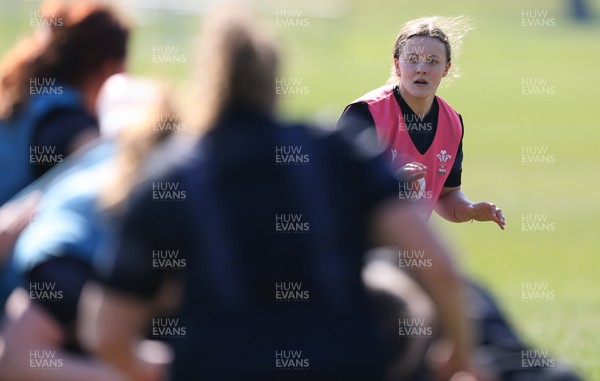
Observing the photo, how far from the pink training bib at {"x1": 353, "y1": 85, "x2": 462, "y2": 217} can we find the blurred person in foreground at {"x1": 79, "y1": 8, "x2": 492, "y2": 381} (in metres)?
3.53

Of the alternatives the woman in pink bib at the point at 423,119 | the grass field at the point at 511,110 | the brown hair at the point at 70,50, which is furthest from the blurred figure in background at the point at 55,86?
the woman in pink bib at the point at 423,119

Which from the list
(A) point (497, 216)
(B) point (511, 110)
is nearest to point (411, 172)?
(A) point (497, 216)

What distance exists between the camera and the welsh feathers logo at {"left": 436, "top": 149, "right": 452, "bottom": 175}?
25.2 feet

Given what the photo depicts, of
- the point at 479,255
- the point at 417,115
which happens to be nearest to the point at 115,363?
the point at 417,115

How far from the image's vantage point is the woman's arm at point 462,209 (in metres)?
7.12

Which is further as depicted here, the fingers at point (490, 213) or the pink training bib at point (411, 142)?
the pink training bib at point (411, 142)

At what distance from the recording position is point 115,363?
3879mm

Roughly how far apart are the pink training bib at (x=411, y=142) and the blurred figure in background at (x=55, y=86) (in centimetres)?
252

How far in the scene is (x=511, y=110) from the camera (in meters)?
37.3

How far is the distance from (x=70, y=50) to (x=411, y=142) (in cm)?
296

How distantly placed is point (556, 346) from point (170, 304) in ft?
19.3

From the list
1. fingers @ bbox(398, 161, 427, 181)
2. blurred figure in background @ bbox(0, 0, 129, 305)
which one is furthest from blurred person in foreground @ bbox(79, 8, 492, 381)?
fingers @ bbox(398, 161, 427, 181)

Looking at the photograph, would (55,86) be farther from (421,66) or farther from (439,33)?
(439,33)

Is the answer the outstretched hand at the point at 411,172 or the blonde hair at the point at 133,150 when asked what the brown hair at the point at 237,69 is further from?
the outstretched hand at the point at 411,172
